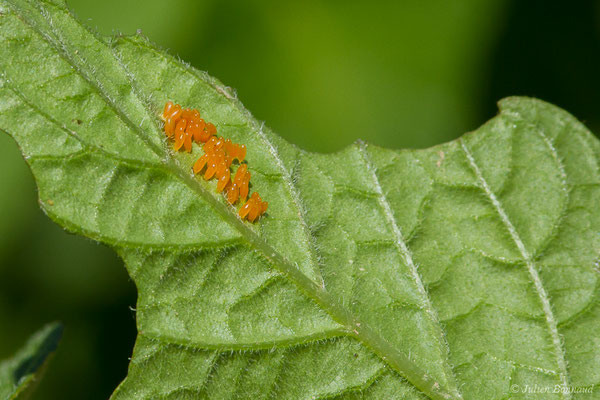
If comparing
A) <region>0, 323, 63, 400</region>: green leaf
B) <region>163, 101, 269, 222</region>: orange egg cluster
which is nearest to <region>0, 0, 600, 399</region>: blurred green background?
<region>0, 323, 63, 400</region>: green leaf

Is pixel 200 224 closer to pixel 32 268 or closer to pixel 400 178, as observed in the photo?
A: pixel 400 178

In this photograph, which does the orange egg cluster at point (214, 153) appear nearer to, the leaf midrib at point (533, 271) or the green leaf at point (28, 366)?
the leaf midrib at point (533, 271)

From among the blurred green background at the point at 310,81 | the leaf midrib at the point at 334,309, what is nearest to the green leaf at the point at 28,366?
the leaf midrib at the point at 334,309

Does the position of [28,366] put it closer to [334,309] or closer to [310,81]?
[334,309]

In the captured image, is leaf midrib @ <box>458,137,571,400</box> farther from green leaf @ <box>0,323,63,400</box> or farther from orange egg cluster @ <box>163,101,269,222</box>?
green leaf @ <box>0,323,63,400</box>

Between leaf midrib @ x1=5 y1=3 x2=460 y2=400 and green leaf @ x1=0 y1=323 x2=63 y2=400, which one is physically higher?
leaf midrib @ x1=5 y1=3 x2=460 y2=400

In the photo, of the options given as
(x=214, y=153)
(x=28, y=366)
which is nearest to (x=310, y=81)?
(x=214, y=153)
